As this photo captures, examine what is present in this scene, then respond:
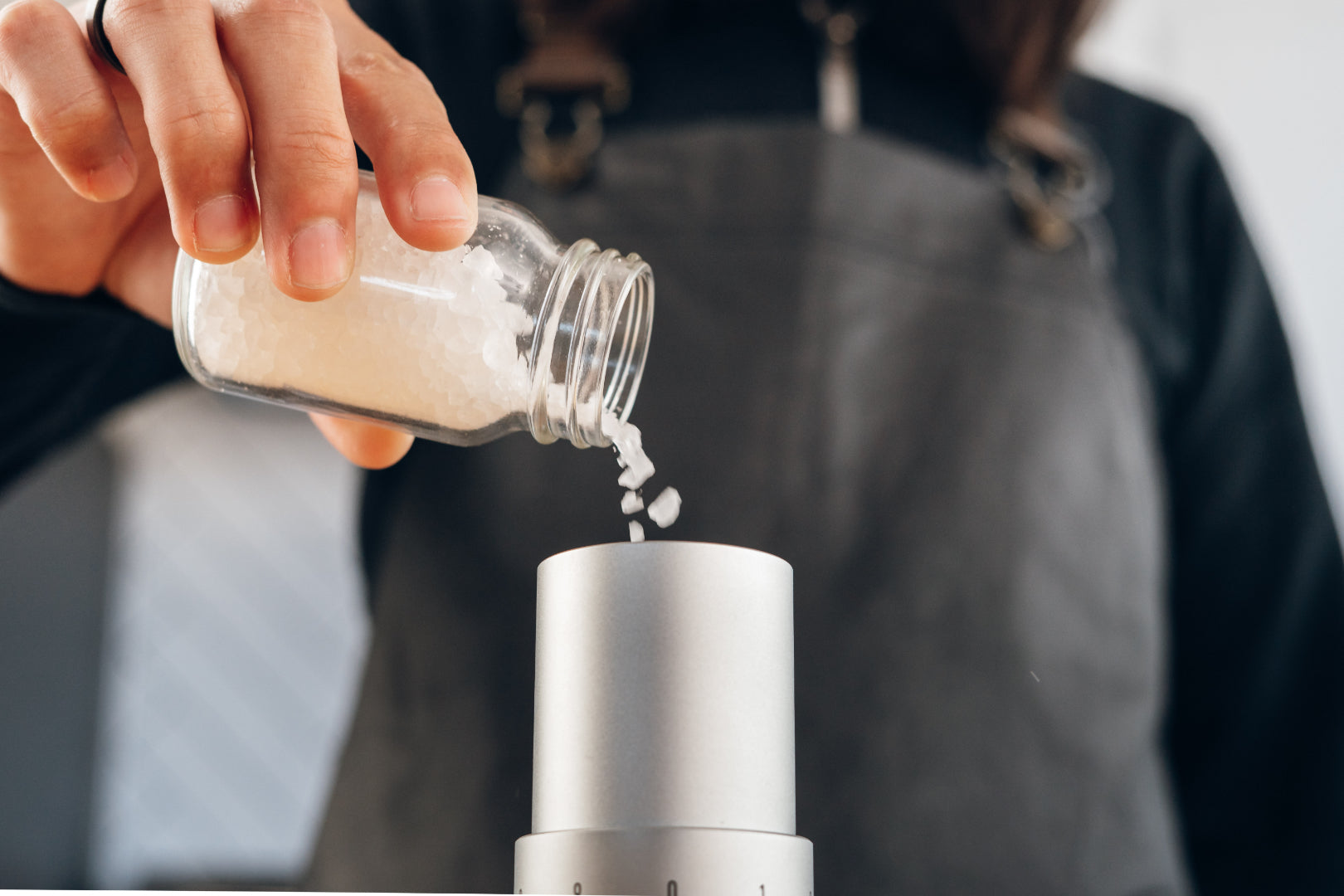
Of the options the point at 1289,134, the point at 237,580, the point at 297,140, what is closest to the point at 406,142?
the point at 297,140

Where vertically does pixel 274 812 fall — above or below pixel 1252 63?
below

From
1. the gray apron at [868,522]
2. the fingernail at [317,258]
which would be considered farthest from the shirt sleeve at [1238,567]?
the fingernail at [317,258]

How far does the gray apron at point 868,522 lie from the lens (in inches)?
19.2

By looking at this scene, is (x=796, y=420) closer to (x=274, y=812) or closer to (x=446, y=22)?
(x=446, y=22)

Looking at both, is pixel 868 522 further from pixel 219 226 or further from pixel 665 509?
pixel 219 226

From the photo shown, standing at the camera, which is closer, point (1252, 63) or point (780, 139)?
point (780, 139)

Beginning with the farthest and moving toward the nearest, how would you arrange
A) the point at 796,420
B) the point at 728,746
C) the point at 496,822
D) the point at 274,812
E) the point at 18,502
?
the point at 274,812
the point at 18,502
the point at 796,420
the point at 496,822
the point at 728,746

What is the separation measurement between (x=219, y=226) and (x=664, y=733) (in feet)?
0.49

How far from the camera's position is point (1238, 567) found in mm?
671

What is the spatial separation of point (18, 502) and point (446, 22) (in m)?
0.54

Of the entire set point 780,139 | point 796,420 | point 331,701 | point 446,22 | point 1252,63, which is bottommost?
point 331,701

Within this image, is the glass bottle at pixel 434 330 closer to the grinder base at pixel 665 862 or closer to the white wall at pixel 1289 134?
the grinder base at pixel 665 862

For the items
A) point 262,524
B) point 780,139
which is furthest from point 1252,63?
point 262,524

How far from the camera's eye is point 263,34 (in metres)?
0.27
